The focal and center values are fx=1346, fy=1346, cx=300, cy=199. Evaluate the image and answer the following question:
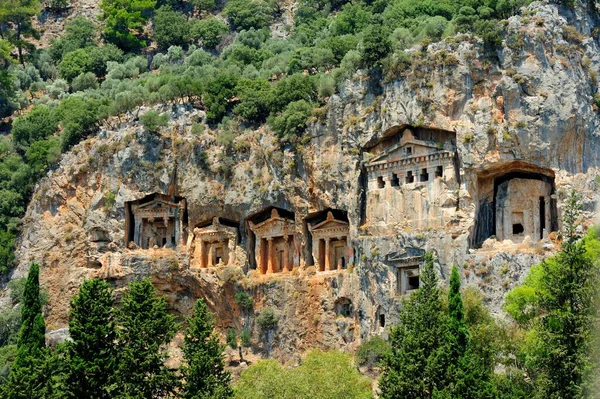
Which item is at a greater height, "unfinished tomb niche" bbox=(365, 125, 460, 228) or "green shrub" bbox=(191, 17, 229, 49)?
"green shrub" bbox=(191, 17, 229, 49)

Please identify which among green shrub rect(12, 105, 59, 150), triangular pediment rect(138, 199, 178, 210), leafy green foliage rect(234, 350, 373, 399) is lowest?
leafy green foliage rect(234, 350, 373, 399)

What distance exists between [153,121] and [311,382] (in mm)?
26407

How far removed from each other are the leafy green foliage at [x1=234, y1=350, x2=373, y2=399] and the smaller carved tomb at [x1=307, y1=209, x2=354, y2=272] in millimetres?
13074

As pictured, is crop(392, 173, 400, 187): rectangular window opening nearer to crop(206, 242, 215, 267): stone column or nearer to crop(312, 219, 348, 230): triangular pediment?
crop(312, 219, 348, 230): triangular pediment

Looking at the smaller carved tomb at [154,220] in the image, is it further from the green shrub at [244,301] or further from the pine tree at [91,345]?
the pine tree at [91,345]

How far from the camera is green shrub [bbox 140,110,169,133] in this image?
3150 inches

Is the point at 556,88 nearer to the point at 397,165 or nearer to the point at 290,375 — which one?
the point at 397,165

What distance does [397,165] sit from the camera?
234 ft

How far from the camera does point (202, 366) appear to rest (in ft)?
190

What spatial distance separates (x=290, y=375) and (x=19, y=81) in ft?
176

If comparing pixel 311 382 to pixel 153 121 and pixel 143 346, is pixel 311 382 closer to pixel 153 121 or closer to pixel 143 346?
pixel 143 346

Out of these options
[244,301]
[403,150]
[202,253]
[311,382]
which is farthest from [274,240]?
[311,382]

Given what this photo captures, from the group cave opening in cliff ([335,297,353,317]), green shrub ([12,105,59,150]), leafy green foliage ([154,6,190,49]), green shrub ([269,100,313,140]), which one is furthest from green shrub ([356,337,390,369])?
leafy green foliage ([154,6,190,49])

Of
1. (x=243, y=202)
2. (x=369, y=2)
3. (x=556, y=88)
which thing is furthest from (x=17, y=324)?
(x=369, y=2)
